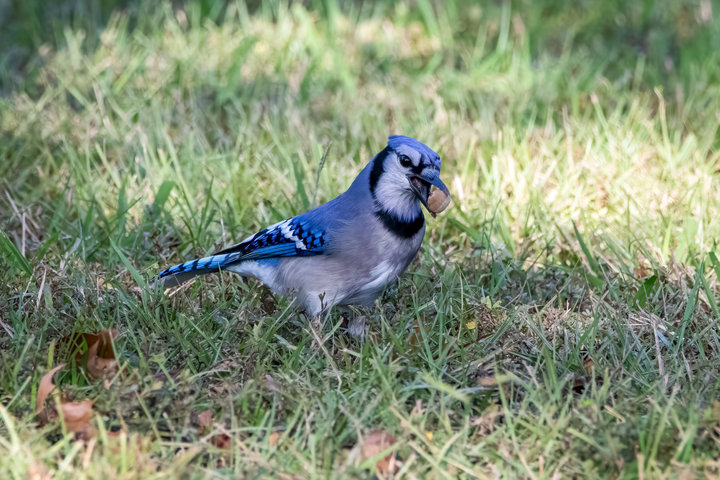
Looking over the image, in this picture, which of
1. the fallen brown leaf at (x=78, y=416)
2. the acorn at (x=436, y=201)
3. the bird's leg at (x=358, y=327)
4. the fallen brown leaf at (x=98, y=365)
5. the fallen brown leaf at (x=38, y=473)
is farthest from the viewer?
the acorn at (x=436, y=201)

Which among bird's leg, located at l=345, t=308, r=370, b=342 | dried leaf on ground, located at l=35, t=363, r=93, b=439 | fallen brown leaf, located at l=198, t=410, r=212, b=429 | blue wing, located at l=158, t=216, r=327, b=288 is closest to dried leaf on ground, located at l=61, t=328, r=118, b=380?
dried leaf on ground, located at l=35, t=363, r=93, b=439

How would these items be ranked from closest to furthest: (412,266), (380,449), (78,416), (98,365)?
(380,449)
(78,416)
(98,365)
(412,266)

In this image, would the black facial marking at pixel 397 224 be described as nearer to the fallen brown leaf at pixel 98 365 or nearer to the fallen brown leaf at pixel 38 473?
the fallen brown leaf at pixel 98 365

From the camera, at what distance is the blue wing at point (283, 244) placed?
3.49 meters

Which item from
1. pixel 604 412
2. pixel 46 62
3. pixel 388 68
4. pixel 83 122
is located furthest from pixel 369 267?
pixel 46 62

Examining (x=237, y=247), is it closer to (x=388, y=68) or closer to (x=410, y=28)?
(x=388, y=68)

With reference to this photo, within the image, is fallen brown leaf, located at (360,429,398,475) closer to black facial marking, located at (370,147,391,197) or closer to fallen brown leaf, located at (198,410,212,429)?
fallen brown leaf, located at (198,410,212,429)

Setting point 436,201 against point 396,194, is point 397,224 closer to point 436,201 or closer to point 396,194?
point 396,194

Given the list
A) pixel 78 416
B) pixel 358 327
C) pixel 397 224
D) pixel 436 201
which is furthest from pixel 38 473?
pixel 436 201

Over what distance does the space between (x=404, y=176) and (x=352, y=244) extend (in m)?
0.31

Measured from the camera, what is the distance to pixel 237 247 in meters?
3.56

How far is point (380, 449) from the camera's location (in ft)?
8.29

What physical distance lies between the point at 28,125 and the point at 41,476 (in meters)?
3.09

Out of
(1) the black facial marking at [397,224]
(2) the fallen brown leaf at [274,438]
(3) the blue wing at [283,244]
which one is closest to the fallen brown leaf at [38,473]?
(2) the fallen brown leaf at [274,438]
